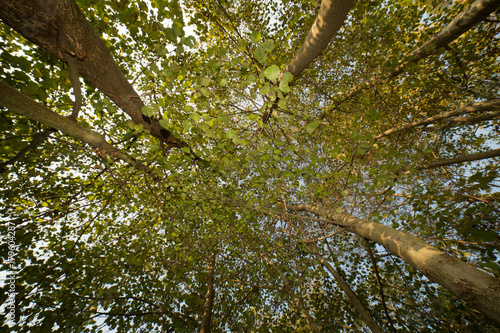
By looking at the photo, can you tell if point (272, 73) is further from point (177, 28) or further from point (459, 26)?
point (459, 26)

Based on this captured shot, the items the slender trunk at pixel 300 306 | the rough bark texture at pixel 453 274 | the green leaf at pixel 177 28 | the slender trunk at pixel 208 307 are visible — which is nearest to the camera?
the rough bark texture at pixel 453 274

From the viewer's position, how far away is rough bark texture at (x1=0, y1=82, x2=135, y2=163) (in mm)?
1457

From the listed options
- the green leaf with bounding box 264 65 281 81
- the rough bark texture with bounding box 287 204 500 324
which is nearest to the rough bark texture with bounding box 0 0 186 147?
the green leaf with bounding box 264 65 281 81

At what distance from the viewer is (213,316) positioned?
4.70 meters

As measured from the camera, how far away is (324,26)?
7.11 ft

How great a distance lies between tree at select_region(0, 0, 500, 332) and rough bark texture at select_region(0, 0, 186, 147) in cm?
1

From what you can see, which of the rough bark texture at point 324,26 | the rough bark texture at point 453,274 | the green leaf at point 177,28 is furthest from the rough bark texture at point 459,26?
the green leaf at point 177,28

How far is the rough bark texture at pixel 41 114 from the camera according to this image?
57.4 inches

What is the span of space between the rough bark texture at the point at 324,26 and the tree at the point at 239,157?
20 mm

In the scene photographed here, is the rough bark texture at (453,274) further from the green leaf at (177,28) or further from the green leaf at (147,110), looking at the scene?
the green leaf at (177,28)

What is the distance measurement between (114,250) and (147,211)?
3.41ft

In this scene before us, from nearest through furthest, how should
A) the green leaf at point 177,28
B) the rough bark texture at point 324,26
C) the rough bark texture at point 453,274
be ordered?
the rough bark texture at point 453,274 < the green leaf at point 177,28 < the rough bark texture at point 324,26

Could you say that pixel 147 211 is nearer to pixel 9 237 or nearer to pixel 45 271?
pixel 45 271

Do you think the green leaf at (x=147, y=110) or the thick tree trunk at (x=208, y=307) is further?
the thick tree trunk at (x=208, y=307)
